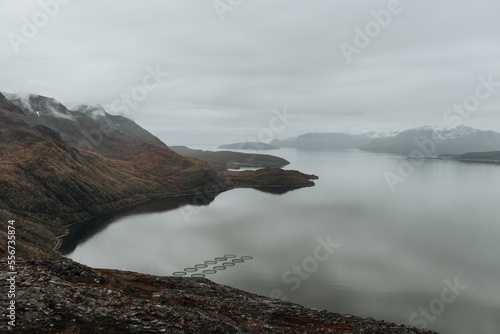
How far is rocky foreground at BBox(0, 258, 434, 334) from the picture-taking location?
26.8m

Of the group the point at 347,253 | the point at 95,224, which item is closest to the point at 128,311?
the point at 347,253

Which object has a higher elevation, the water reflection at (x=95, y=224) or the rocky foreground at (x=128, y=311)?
the water reflection at (x=95, y=224)

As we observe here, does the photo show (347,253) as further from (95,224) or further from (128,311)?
(95,224)

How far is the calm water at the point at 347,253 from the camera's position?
6712cm

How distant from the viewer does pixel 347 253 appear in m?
99.9

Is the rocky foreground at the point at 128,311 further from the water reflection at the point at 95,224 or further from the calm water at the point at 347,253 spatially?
the water reflection at the point at 95,224

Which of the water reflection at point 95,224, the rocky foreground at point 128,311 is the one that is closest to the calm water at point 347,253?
the water reflection at point 95,224

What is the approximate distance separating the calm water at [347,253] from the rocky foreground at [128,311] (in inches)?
763

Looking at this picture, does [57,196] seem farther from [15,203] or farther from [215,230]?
[215,230]

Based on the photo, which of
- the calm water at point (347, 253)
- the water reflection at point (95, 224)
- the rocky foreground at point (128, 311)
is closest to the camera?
the rocky foreground at point (128, 311)

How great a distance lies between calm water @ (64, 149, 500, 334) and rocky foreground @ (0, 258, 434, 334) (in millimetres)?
19392

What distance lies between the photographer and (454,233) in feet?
407

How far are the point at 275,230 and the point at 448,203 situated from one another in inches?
5003

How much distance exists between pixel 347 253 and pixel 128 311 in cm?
8354
